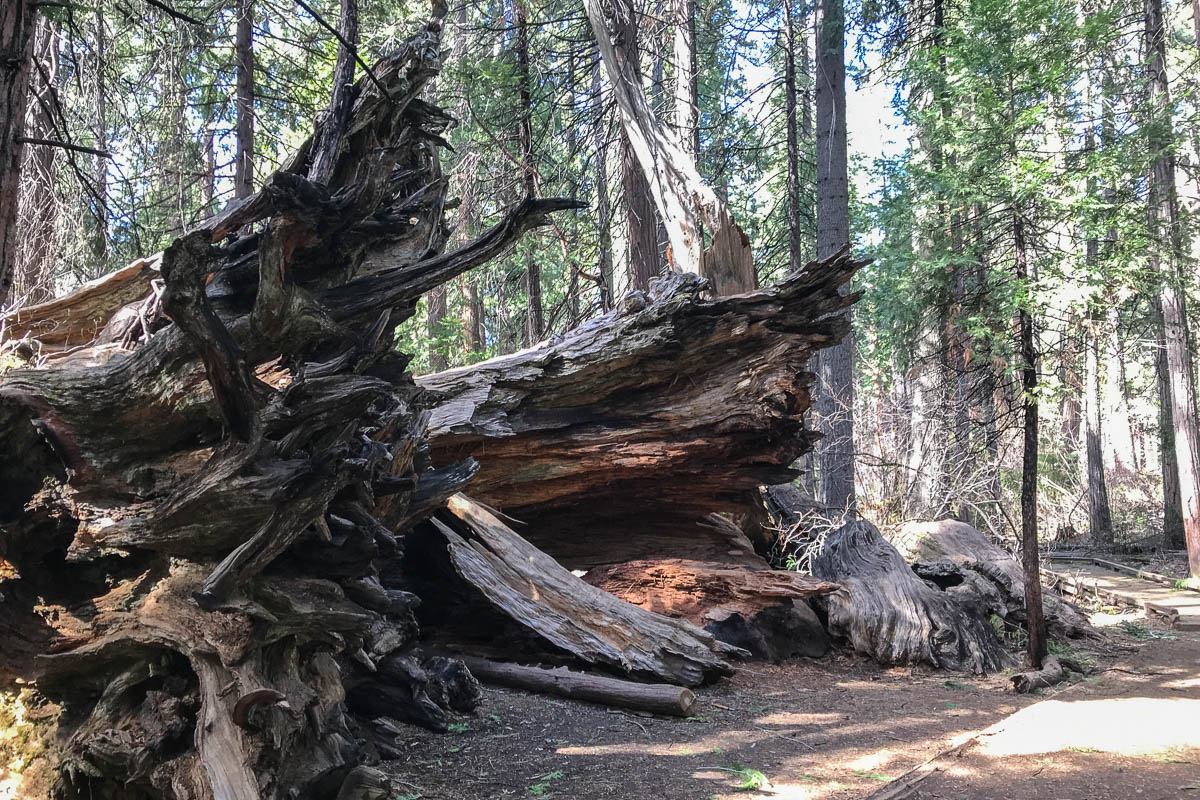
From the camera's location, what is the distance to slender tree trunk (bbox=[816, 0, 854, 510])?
13398 millimetres

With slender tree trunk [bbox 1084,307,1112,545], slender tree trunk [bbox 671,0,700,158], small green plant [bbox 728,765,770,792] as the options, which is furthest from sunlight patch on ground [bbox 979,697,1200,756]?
slender tree trunk [bbox 1084,307,1112,545]

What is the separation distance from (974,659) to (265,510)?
7.72 m

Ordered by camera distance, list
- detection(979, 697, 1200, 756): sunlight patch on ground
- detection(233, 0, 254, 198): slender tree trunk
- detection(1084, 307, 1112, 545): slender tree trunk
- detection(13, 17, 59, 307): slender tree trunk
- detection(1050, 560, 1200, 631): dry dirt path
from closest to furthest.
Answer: detection(979, 697, 1200, 756): sunlight patch on ground
detection(13, 17, 59, 307): slender tree trunk
detection(233, 0, 254, 198): slender tree trunk
detection(1050, 560, 1200, 631): dry dirt path
detection(1084, 307, 1112, 545): slender tree trunk

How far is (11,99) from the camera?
357cm

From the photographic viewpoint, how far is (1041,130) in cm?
912

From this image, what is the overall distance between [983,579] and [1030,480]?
1997 mm

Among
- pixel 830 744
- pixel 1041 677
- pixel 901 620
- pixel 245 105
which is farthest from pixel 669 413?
pixel 245 105

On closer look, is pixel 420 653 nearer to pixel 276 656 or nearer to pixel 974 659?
pixel 276 656

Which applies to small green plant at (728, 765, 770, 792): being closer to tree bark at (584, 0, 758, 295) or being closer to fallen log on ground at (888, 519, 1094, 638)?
fallen log on ground at (888, 519, 1094, 638)

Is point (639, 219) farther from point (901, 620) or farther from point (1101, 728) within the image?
point (1101, 728)

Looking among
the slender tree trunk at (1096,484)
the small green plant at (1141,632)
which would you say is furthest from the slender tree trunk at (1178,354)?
the small green plant at (1141,632)

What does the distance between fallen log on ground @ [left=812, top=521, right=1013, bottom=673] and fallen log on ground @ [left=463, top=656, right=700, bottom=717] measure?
117 inches

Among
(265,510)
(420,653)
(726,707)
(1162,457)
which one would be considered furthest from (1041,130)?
(1162,457)

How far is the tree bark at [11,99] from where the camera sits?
3.52 metres
